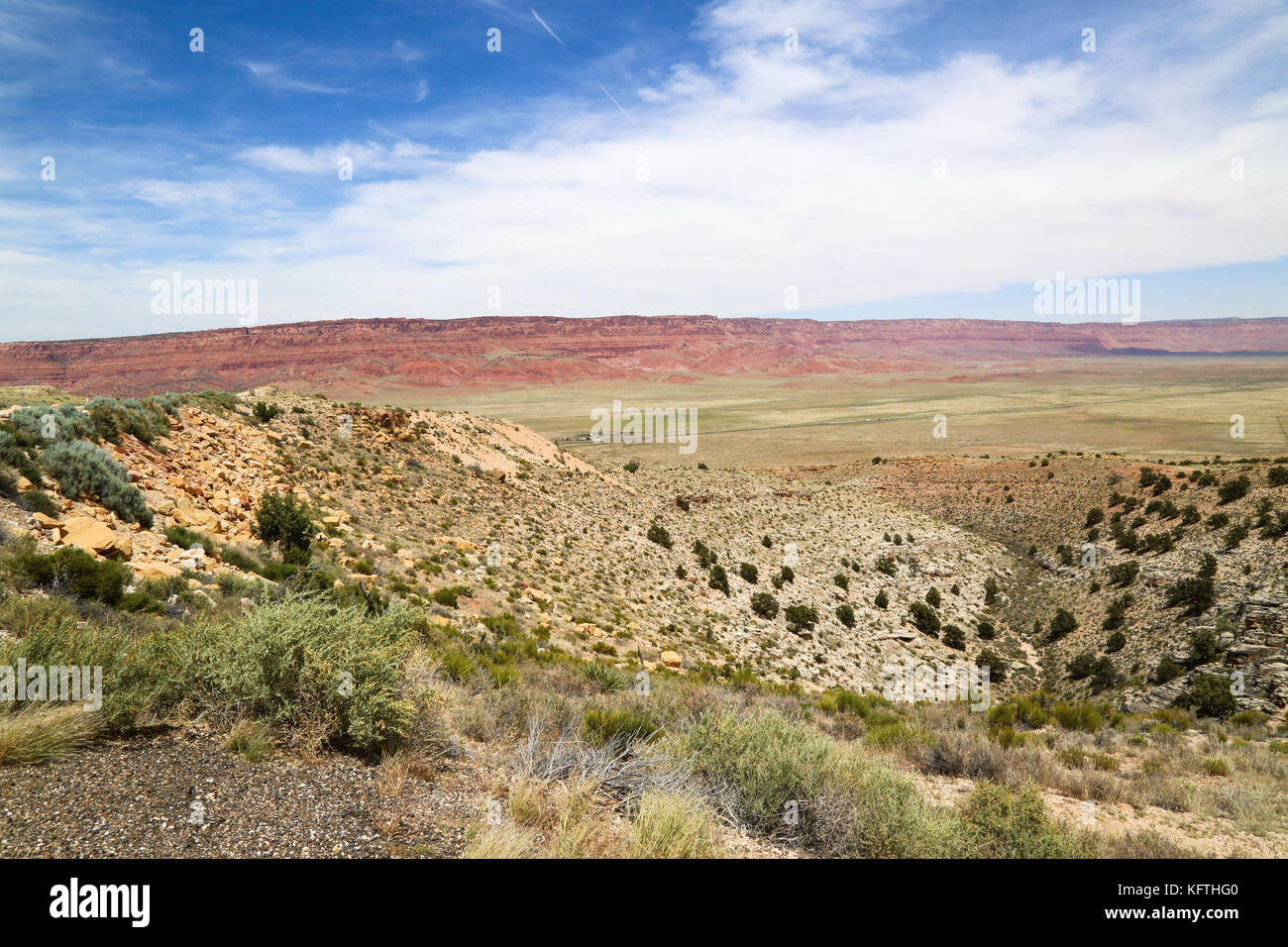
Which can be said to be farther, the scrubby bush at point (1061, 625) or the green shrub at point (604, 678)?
the scrubby bush at point (1061, 625)

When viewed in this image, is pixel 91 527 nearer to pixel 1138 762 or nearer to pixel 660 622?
pixel 660 622

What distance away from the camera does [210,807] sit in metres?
3.49

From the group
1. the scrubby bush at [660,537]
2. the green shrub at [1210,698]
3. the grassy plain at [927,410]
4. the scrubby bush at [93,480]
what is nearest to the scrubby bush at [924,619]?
the green shrub at [1210,698]

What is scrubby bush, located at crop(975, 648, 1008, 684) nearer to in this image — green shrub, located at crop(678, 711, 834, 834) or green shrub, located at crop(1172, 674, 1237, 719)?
green shrub, located at crop(1172, 674, 1237, 719)

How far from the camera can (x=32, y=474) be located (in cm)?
886

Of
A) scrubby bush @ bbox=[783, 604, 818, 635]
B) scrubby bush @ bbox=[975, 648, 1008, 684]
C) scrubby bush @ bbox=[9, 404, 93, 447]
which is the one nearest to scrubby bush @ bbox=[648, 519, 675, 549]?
scrubby bush @ bbox=[783, 604, 818, 635]

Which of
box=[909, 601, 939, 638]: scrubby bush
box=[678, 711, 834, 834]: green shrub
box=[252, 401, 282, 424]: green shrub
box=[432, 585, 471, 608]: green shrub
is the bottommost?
box=[909, 601, 939, 638]: scrubby bush

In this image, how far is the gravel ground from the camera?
3.11m

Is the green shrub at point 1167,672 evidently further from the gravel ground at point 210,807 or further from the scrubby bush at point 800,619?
the gravel ground at point 210,807

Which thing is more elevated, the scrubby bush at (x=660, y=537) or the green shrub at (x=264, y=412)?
the green shrub at (x=264, y=412)

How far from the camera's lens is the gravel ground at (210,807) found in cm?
311

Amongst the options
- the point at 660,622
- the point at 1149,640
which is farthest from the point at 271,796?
the point at 1149,640

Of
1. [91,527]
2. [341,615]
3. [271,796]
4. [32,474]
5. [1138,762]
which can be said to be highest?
[32,474]

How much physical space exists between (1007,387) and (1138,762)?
170623 mm
